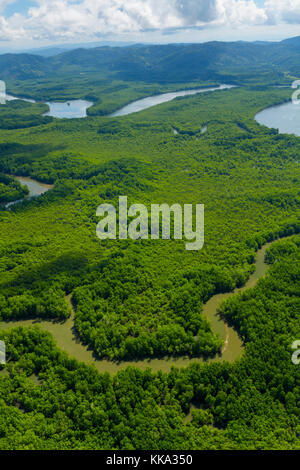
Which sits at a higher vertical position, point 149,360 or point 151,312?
point 151,312

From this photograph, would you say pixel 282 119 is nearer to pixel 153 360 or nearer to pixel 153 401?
pixel 153 360

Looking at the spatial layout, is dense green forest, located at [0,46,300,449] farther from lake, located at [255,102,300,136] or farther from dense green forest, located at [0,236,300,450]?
lake, located at [255,102,300,136]

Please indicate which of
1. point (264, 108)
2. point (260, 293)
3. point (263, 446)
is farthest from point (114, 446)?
point (264, 108)

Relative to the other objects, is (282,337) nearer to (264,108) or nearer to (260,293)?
(260,293)

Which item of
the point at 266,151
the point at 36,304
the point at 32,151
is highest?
the point at 32,151

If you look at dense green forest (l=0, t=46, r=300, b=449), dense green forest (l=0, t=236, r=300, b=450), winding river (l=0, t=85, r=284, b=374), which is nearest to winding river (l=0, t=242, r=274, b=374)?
winding river (l=0, t=85, r=284, b=374)

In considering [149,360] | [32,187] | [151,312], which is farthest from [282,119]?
[149,360]
